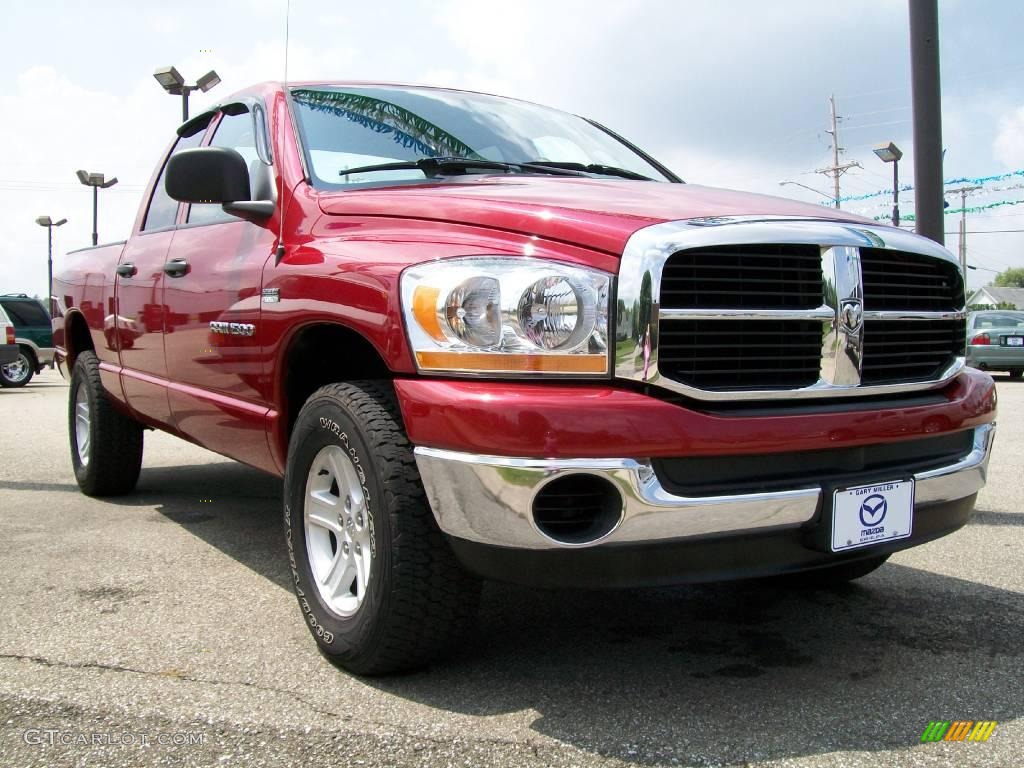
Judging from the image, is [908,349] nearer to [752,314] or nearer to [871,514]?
[871,514]

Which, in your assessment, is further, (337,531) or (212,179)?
(212,179)

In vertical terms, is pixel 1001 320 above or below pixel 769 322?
above

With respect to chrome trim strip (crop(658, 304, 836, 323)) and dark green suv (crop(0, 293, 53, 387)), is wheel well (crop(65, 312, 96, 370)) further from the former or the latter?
dark green suv (crop(0, 293, 53, 387))

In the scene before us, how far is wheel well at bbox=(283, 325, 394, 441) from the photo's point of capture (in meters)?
3.09

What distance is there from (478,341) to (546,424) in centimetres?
29

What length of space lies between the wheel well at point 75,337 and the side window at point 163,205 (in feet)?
3.21

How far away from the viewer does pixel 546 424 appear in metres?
2.25

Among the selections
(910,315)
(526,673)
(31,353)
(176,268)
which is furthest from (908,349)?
(31,353)

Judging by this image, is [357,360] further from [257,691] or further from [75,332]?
[75,332]

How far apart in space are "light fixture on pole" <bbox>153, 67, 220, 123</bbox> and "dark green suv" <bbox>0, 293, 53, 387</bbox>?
4494 millimetres

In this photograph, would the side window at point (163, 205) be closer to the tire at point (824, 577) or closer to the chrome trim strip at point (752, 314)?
the chrome trim strip at point (752, 314)

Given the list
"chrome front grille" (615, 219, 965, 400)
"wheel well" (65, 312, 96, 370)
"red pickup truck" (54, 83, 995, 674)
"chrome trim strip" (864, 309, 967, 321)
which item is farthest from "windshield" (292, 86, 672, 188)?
"wheel well" (65, 312, 96, 370)

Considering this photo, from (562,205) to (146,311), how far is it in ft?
8.06

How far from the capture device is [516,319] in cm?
236
